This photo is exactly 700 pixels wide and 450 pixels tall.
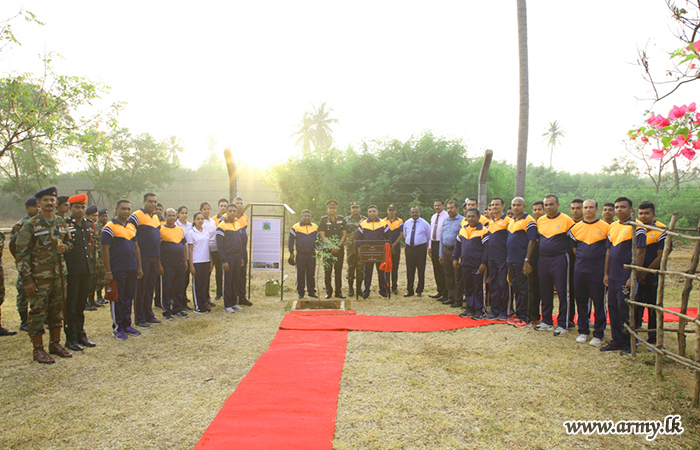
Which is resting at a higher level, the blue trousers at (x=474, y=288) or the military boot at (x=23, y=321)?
the blue trousers at (x=474, y=288)

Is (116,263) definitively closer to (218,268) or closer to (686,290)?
(218,268)

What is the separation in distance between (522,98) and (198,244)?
7191mm

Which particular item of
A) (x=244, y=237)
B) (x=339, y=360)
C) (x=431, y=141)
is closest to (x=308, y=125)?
(x=431, y=141)

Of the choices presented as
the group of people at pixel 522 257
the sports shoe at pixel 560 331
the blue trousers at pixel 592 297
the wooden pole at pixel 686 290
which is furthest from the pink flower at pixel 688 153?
the sports shoe at pixel 560 331

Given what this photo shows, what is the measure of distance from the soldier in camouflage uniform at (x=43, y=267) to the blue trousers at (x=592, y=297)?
6.09 meters

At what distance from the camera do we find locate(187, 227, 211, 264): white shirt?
696cm

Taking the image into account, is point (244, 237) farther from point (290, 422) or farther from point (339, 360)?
point (290, 422)

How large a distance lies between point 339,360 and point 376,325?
1.60 m

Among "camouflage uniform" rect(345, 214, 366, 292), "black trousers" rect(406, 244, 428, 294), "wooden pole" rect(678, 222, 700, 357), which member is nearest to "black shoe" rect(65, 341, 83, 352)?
"camouflage uniform" rect(345, 214, 366, 292)

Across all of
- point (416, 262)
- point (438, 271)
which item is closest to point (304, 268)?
point (416, 262)

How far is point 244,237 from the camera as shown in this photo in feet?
25.0

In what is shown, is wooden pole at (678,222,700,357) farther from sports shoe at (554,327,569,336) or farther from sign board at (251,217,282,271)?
sign board at (251,217,282,271)

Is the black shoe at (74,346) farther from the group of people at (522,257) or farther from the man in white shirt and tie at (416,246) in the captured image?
the man in white shirt and tie at (416,246)

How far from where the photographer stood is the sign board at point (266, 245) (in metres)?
7.78
